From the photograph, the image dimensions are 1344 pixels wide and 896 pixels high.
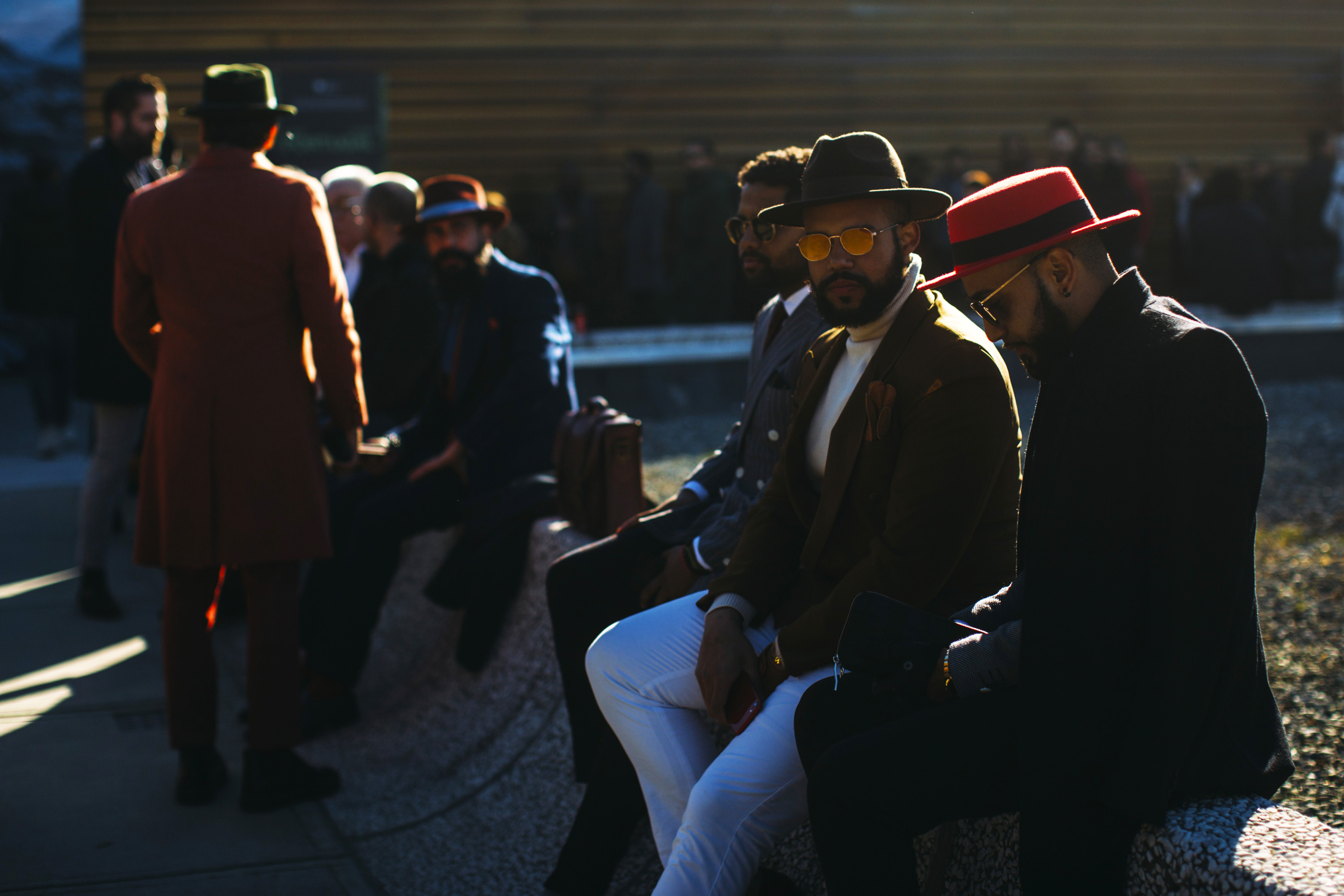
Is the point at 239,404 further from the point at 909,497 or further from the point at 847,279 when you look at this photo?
the point at 909,497

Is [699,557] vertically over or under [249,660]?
over

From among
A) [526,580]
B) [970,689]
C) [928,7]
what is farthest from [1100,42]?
[970,689]

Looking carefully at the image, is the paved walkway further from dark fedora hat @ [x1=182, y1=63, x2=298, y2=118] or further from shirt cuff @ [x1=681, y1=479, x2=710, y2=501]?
dark fedora hat @ [x1=182, y1=63, x2=298, y2=118]

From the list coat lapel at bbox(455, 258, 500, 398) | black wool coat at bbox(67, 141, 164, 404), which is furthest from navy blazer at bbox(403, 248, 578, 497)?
black wool coat at bbox(67, 141, 164, 404)

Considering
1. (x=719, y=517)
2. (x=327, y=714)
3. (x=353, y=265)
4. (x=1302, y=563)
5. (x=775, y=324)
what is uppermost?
(x=775, y=324)

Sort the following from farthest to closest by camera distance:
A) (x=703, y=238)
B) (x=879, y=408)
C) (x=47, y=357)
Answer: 1. (x=703, y=238)
2. (x=47, y=357)
3. (x=879, y=408)

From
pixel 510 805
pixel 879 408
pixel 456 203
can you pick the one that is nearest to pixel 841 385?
pixel 879 408

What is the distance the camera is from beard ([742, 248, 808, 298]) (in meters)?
3.30

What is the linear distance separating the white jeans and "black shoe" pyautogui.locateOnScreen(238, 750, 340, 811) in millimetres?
1340

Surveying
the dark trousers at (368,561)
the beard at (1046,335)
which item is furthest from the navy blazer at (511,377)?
the beard at (1046,335)

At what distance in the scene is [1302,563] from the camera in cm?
491

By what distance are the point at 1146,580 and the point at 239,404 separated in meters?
2.64

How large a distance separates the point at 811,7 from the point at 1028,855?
1407cm

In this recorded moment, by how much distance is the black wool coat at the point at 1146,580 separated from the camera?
5.85 feet
